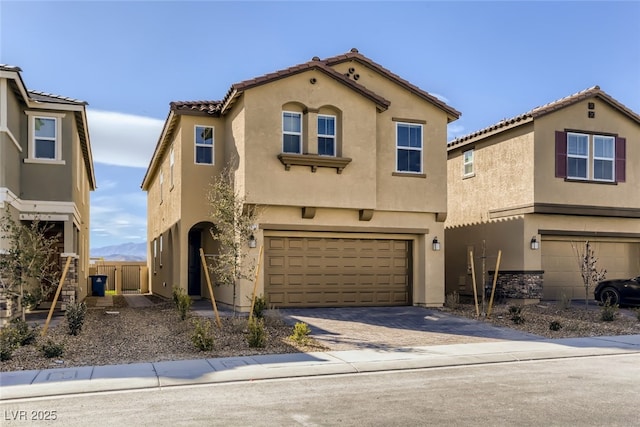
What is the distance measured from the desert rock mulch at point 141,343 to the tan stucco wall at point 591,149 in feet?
36.1

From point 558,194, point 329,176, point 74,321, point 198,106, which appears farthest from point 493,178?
point 74,321

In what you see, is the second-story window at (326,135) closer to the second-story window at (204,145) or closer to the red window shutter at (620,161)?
the second-story window at (204,145)

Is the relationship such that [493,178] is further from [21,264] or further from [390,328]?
[21,264]

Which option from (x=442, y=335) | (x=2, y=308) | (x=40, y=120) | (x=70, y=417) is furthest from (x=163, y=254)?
(x=70, y=417)

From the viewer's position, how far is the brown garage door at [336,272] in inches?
734

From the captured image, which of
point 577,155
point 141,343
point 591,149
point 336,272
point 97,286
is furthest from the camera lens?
point 97,286

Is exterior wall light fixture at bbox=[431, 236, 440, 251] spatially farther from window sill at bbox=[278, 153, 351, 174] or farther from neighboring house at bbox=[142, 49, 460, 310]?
window sill at bbox=[278, 153, 351, 174]

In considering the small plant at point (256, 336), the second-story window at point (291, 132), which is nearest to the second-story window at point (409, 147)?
the second-story window at point (291, 132)

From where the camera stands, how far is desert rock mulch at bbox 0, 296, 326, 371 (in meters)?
11.4

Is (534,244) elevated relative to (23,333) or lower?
elevated

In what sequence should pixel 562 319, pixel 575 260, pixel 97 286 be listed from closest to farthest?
1. pixel 562 319
2. pixel 575 260
3. pixel 97 286

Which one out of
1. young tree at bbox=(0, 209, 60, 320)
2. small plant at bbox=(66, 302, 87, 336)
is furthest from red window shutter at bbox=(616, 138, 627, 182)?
young tree at bbox=(0, 209, 60, 320)

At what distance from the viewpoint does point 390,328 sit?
15.9 metres

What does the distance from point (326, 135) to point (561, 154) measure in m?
8.50
